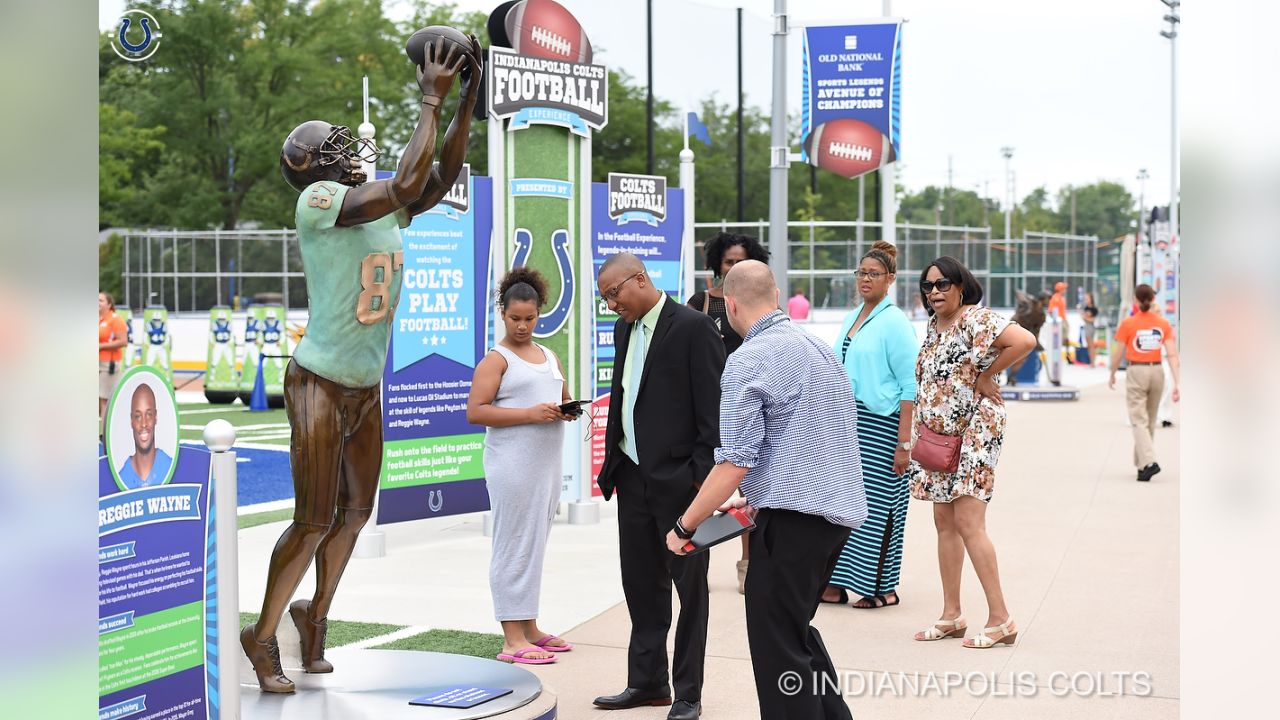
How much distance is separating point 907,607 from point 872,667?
1.43 metres

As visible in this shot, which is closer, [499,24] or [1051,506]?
[499,24]

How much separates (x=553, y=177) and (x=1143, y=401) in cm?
697

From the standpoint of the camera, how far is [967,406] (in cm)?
630

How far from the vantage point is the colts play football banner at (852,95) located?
11.7m

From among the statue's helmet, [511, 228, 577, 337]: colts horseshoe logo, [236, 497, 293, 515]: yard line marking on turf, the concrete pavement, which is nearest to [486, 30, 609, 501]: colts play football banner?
[511, 228, 577, 337]: colts horseshoe logo

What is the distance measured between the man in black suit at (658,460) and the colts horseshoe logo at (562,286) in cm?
450

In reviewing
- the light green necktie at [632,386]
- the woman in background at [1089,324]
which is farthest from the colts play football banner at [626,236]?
the woman in background at [1089,324]

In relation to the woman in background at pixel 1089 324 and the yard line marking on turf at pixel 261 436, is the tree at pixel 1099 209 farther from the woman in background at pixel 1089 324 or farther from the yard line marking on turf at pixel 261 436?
the yard line marking on turf at pixel 261 436

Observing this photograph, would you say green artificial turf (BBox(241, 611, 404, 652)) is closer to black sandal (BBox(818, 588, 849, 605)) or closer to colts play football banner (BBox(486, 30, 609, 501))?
black sandal (BBox(818, 588, 849, 605))

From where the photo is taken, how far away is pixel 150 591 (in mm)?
3717

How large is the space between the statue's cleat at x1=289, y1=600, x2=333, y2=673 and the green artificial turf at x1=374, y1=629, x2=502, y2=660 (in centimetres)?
93

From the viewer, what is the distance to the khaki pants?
43.1 ft
